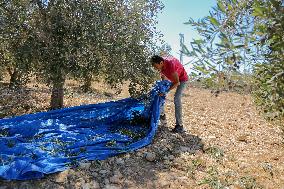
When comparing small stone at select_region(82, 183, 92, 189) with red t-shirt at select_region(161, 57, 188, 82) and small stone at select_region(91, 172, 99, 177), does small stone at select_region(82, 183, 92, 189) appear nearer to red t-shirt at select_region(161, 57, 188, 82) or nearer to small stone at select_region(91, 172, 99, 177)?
small stone at select_region(91, 172, 99, 177)

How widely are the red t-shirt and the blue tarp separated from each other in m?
0.23

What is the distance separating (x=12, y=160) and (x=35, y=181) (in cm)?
64

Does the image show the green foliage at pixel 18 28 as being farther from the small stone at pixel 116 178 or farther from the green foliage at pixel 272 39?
the green foliage at pixel 272 39

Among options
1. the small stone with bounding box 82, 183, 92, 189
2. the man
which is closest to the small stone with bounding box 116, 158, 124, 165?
the small stone with bounding box 82, 183, 92, 189

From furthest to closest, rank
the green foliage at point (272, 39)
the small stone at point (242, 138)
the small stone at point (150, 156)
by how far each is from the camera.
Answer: the small stone at point (242, 138)
the small stone at point (150, 156)
the green foliage at point (272, 39)

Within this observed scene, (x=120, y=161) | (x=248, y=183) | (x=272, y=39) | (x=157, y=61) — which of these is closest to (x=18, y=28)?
(x=157, y=61)

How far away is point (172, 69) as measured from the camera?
9016mm

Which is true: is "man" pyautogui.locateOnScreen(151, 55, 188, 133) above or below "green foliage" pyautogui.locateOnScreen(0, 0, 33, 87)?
below

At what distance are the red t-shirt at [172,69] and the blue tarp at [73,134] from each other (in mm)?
233

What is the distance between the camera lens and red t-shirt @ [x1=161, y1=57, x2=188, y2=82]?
29.5 feet

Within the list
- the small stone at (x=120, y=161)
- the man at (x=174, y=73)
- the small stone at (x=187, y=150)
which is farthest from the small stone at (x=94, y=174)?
the man at (x=174, y=73)

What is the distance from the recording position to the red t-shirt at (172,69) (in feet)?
29.5

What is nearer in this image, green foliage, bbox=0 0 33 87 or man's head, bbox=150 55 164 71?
man's head, bbox=150 55 164 71

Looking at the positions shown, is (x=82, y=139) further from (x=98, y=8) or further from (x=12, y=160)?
(x=98, y=8)
